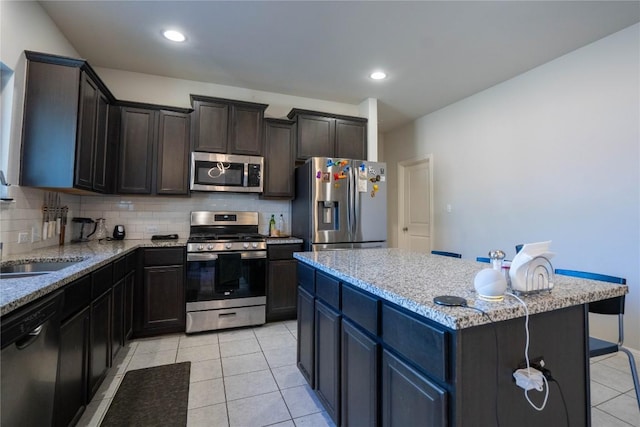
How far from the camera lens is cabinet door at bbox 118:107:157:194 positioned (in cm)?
316

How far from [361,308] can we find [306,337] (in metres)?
0.86

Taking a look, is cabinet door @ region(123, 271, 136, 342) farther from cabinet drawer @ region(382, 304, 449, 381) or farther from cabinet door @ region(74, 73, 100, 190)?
cabinet drawer @ region(382, 304, 449, 381)

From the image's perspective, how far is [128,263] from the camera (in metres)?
2.61

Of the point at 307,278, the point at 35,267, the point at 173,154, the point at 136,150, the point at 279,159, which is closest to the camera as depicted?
the point at 35,267

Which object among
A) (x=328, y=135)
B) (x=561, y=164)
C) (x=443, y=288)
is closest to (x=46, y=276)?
(x=443, y=288)

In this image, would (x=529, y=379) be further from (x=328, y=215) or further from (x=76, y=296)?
(x=328, y=215)

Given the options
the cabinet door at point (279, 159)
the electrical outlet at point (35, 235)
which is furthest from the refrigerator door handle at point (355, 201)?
the electrical outlet at point (35, 235)

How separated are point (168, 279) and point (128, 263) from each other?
44 cm

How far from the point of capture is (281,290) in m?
3.36

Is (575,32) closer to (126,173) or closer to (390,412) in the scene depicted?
(390,412)

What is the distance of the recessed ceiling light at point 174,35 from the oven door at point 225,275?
2035 mm

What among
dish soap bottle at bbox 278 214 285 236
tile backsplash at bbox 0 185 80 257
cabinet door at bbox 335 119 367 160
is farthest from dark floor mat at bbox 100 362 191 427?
cabinet door at bbox 335 119 367 160

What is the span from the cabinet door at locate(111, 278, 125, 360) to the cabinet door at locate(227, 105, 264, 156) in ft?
5.85

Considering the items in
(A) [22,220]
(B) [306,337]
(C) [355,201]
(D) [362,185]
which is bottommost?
(B) [306,337]
